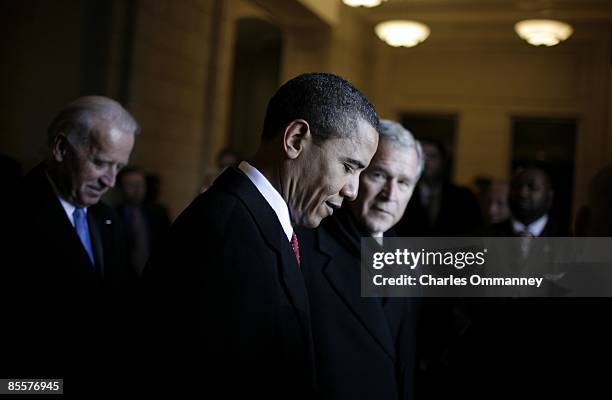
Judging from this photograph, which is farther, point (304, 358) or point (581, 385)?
point (581, 385)

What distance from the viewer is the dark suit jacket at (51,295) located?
6.99 feet

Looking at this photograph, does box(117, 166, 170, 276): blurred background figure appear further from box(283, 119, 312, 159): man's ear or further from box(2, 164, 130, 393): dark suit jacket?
box(283, 119, 312, 159): man's ear

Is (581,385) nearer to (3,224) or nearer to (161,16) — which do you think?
(3,224)

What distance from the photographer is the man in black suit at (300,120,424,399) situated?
198 cm

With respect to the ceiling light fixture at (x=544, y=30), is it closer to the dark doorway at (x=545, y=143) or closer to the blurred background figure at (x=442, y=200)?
the dark doorway at (x=545, y=143)

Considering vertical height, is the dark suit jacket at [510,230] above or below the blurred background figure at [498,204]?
below

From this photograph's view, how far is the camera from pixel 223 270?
1384 mm

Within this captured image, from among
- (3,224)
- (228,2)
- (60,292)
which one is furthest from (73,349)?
(228,2)

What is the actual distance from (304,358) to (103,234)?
4.35 feet

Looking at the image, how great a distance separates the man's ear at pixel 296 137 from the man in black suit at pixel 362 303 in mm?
578

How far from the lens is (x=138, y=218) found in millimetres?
4801

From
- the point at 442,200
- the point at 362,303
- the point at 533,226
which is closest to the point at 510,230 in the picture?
the point at 533,226

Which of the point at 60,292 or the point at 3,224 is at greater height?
the point at 3,224

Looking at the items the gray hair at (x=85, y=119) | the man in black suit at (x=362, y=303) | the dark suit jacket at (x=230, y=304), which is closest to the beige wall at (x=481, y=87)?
the gray hair at (x=85, y=119)
